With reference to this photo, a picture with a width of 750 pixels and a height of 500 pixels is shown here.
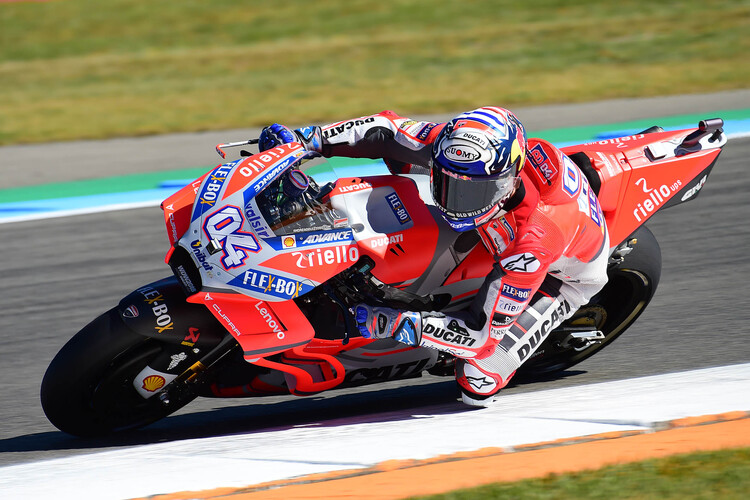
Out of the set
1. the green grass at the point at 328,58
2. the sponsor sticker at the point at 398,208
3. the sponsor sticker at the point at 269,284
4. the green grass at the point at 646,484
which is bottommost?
the green grass at the point at 328,58

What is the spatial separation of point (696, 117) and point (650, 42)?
5.54 m

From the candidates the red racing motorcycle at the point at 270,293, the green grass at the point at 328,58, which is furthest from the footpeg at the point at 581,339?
the green grass at the point at 328,58

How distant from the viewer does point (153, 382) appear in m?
4.31

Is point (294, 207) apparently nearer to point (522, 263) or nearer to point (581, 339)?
point (522, 263)

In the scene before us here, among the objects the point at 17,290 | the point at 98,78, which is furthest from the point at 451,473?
the point at 98,78

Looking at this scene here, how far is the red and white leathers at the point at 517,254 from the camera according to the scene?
171 inches

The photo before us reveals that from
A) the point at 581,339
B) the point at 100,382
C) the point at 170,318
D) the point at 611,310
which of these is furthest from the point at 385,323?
the point at 611,310

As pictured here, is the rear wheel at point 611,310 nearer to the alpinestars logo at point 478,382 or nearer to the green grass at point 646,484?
the alpinestars logo at point 478,382

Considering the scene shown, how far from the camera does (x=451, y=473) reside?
11.8 ft

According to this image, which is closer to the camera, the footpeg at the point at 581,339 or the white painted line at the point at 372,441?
the white painted line at the point at 372,441

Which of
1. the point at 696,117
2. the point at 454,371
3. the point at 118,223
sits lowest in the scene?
the point at 696,117

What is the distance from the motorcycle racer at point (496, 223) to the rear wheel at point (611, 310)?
0.39 meters

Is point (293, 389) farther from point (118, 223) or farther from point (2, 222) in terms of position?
point (2, 222)

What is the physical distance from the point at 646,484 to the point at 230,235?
1.89 meters
